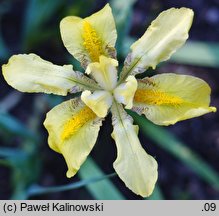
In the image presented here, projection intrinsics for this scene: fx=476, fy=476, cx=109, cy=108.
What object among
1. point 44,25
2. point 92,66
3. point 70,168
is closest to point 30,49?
point 44,25

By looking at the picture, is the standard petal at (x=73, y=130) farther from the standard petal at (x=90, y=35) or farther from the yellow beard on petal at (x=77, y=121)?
the standard petal at (x=90, y=35)

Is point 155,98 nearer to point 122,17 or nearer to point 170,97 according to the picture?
point 170,97

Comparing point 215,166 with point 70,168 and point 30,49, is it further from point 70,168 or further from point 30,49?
point 70,168

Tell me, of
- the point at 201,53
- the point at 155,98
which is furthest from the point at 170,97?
the point at 201,53

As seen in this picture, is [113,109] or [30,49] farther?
[30,49]

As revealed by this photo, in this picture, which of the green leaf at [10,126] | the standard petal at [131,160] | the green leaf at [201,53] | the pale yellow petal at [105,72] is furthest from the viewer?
the green leaf at [201,53]

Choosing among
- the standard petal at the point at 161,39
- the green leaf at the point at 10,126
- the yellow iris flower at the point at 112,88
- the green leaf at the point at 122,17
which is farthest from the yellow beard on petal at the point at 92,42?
the green leaf at the point at 10,126
